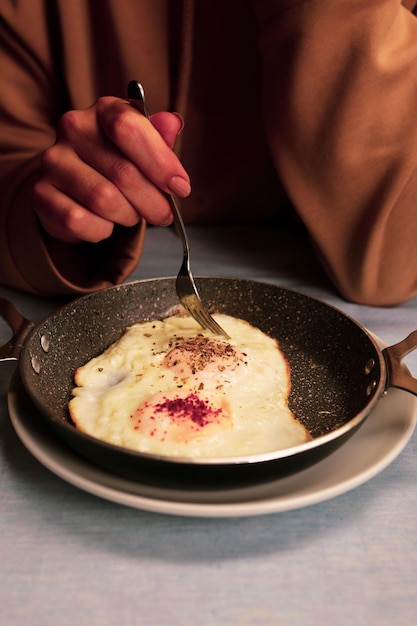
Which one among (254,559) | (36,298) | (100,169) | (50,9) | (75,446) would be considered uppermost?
(50,9)

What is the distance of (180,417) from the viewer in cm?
91

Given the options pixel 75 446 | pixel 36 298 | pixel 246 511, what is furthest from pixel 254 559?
pixel 36 298

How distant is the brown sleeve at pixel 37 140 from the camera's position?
1.39m

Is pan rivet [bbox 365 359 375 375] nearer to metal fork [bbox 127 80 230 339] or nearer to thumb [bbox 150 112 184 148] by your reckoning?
metal fork [bbox 127 80 230 339]

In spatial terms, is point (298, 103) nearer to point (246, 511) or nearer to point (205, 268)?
point (205, 268)

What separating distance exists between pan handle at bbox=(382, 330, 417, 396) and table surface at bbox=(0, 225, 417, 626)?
0.12m

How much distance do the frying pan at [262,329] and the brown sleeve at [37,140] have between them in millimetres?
223

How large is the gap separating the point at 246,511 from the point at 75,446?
238 mm

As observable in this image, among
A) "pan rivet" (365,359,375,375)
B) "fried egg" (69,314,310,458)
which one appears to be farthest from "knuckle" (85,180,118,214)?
"pan rivet" (365,359,375,375)

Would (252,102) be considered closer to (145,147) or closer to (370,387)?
(145,147)

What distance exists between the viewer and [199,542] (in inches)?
29.7

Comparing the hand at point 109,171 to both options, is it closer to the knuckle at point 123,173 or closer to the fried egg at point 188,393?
the knuckle at point 123,173

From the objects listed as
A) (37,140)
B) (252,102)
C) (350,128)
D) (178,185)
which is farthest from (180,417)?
(252,102)

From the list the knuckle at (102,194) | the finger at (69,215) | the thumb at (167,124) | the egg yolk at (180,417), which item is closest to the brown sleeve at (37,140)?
the finger at (69,215)
